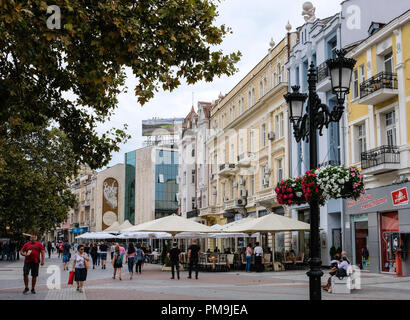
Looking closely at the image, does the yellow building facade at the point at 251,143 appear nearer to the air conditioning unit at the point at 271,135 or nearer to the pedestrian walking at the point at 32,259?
the air conditioning unit at the point at 271,135

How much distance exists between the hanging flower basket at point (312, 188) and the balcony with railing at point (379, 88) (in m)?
13.5

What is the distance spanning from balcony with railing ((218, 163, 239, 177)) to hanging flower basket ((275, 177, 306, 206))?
32639 mm

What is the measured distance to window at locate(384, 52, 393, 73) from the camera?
23705mm

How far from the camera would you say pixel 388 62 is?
24016 mm

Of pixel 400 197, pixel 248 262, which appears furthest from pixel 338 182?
pixel 248 262

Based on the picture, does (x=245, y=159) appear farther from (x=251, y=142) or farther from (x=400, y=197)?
(x=400, y=197)

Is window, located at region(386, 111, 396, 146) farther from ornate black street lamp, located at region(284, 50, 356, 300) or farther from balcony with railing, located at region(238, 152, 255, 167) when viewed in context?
balcony with railing, located at region(238, 152, 255, 167)

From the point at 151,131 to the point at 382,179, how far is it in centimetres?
6971

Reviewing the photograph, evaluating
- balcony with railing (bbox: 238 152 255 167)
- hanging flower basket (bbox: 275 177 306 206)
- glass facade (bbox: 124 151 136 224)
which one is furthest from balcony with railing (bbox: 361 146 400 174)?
glass facade (bbox: 124 151 136 224)

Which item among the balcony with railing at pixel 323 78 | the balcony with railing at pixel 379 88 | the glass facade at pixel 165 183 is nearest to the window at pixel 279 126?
the balcony with railing at pixel 323 78

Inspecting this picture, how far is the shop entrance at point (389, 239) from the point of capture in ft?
74.4

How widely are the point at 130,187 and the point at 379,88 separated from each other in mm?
70854

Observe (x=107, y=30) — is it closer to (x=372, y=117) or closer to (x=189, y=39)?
(x=189, y=39)
